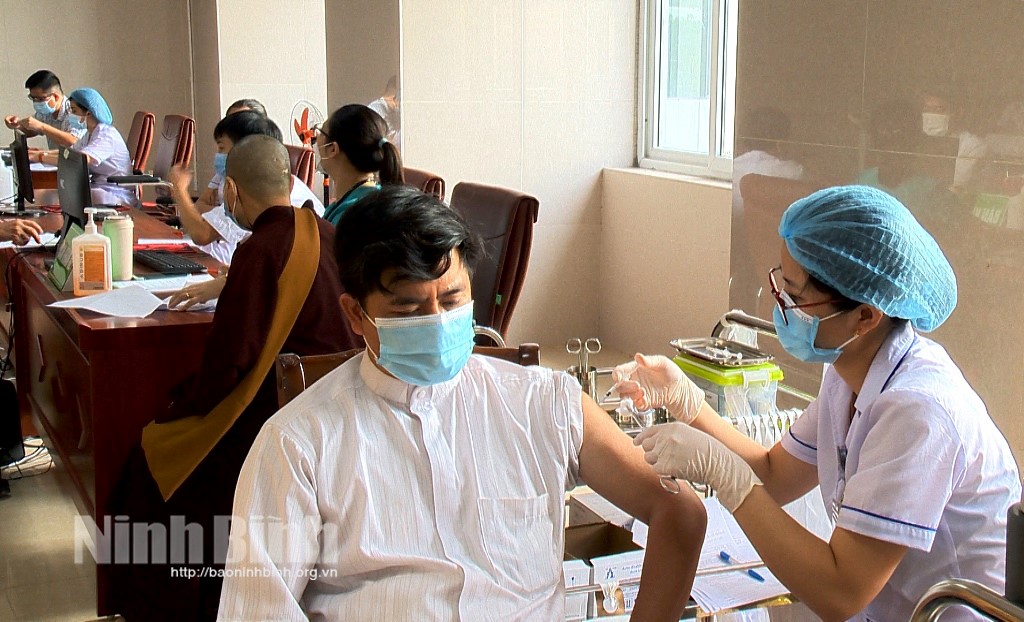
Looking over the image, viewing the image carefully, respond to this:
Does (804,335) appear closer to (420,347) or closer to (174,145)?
(420,347)

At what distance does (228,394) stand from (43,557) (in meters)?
1.12

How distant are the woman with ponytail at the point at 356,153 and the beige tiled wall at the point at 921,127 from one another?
1088mm

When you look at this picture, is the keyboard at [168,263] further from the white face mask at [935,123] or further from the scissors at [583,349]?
the white face mask at [935,123]

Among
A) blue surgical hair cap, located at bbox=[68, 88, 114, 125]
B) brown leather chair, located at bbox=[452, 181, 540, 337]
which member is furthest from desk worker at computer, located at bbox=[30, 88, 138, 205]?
brown leather chair, located at bbox=[452, 181, 540, 337]

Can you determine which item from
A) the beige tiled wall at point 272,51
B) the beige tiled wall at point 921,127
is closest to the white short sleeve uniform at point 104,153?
the beige tiled wall at point 272,51

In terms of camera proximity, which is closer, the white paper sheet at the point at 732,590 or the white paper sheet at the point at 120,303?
the white paper sheet at the point at 732,590

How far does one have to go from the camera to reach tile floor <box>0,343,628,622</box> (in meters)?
2.68

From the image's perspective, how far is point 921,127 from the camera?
238cm

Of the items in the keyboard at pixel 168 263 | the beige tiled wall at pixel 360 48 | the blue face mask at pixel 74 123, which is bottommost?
the keyboard at pixel 168 263

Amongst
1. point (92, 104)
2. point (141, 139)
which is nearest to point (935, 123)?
point (92, 104)

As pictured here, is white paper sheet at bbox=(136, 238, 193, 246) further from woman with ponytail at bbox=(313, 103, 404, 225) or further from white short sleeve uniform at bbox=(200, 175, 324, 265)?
woman with ponytail at bbox=(313, 103, 404, 225)

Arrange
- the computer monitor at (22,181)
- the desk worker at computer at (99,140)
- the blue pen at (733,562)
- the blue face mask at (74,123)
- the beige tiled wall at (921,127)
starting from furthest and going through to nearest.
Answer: the blue face mask at (74,123) < the desk worker at computer at (99,140) < the computer monitor at (22,181) < the beige tiled wall at (921,127) < the blue pen at (733,562)

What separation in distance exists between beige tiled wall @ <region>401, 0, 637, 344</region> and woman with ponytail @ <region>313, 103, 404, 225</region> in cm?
165

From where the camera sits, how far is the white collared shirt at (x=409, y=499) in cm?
127
